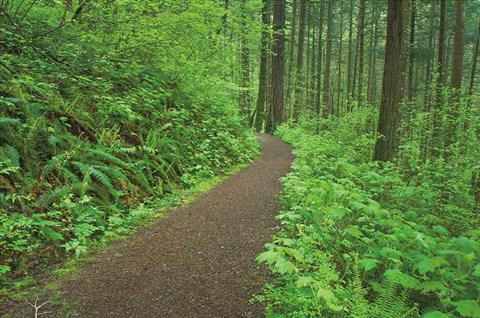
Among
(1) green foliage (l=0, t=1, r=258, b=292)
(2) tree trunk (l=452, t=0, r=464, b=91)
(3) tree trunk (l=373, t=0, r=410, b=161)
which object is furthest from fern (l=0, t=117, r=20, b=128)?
(2) tree trunk (l=452, t=0, r=464, b=91)

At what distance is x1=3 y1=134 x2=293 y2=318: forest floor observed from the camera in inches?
129

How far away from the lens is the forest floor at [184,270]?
329 centimetres

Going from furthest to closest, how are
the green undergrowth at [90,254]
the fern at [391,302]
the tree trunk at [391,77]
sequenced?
the tree trunk at [391,77]
the green undergrowth at [90,254]
the fern at [391,302]

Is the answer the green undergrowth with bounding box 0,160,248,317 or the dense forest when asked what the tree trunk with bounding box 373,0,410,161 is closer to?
the dense forest

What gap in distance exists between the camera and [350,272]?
3.40 meters

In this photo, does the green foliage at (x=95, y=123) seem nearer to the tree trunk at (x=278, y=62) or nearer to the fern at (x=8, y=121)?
the fern at (x=8, y=121)

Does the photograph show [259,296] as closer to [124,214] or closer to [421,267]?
[421,267]

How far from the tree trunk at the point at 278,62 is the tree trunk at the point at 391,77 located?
8.97m

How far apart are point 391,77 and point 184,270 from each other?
746cm

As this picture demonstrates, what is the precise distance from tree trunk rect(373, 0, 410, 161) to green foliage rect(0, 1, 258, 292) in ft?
13.5

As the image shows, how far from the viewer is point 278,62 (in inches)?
691

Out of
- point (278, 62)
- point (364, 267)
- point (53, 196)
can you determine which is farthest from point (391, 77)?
point (278, 62)

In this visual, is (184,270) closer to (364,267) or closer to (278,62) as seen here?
(364,267)

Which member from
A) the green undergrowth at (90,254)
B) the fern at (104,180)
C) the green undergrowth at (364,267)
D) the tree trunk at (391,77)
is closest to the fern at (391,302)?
the green undergrowth at (364,267)
